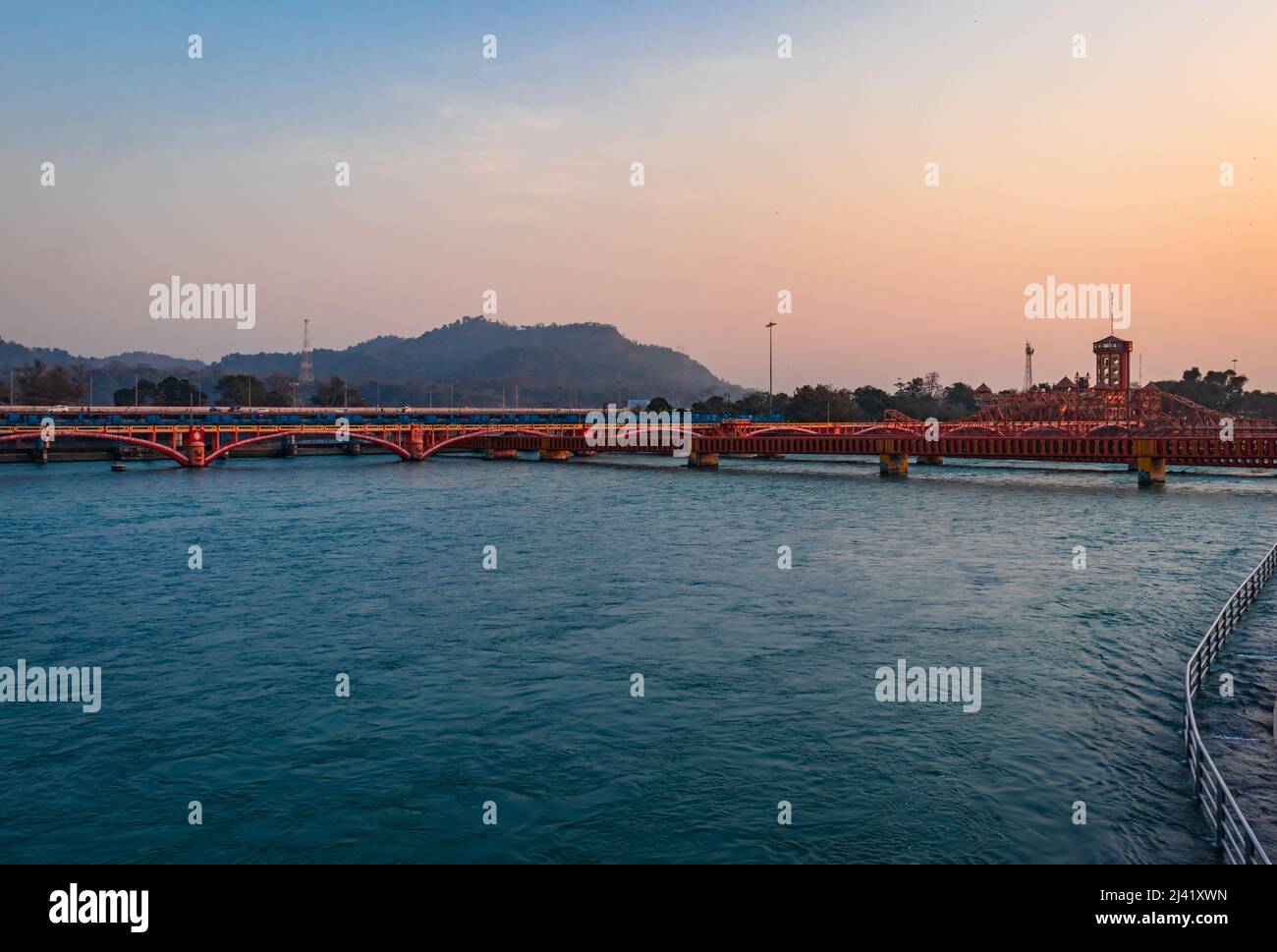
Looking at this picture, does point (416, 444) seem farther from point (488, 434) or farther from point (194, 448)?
point (194, 448)

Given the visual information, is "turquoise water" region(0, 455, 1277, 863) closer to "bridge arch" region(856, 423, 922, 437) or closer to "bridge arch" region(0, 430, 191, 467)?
"bridge arch" region(856, 423, 922, 437)

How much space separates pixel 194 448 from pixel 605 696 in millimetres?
127826

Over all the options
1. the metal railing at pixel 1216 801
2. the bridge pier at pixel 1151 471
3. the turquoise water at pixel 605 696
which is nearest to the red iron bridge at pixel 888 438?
the bridge pier at pixel 1151 471

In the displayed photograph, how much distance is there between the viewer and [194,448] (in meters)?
138

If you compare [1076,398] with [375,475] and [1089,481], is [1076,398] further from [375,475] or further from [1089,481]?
[375,475]

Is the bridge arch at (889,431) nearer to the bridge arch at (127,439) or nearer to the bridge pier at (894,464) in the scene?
the bridge pier at (894,464)

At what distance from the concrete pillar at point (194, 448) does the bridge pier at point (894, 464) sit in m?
93.6

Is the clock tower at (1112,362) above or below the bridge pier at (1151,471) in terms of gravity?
above

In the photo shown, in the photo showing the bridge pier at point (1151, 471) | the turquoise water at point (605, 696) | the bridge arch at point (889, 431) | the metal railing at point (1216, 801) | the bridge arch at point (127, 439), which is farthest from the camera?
the bridge arch at point (889, 431)

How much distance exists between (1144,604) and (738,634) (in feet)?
57.6

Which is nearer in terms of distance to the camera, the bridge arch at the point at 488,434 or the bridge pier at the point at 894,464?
the bridge pier at the point at 894,464

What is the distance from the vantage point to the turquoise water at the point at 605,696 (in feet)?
60.2

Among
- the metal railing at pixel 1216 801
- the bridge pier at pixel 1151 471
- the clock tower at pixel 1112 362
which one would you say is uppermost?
the clock tower at pixel 1112 362
